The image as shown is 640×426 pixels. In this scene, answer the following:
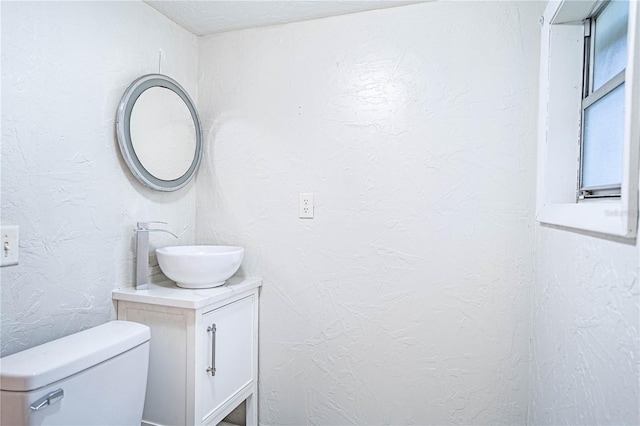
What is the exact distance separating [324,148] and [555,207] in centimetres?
92

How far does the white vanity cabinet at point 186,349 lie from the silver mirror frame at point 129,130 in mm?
445

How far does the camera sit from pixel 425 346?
161cm

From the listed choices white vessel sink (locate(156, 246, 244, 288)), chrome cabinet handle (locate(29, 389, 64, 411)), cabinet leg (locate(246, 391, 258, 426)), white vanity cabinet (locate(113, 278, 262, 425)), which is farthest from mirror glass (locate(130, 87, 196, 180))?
cabinet leg (locate(246, 391, 258, 426))

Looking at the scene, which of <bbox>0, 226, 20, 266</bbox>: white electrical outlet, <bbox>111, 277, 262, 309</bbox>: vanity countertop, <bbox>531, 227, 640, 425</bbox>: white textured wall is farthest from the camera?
<bbox>111, 277, 262, 309</bbox>: vanity countertop

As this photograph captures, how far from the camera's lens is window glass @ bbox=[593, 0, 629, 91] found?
1.01 m

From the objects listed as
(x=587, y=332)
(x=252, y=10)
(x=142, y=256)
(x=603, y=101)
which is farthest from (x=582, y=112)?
(x=142, y=256)

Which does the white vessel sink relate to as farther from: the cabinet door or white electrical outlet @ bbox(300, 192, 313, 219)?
white electrical outlet @ bbox(300, 192, 313, 219)

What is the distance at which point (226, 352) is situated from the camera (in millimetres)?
1604

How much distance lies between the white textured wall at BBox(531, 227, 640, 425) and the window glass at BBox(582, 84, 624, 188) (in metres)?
0.19

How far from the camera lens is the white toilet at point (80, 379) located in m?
0.99

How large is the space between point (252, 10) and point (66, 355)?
4.77ft

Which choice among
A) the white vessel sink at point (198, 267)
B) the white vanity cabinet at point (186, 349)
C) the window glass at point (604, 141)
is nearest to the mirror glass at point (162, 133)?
the white vessel sink at point (198, 267)

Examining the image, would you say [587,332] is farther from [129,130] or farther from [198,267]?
[129,130]

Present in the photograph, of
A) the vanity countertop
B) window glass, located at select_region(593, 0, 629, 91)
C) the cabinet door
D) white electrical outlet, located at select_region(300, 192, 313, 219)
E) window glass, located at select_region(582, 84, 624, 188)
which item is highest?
window glass, located at select_region(593, 0, 629, 91)
